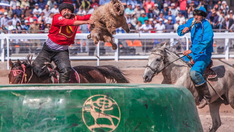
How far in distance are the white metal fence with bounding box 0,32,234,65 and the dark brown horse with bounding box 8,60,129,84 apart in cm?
576

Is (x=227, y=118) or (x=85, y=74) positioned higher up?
(x=85, y=74)

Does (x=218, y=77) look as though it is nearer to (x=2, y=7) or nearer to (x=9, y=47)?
(x=9, y=47)

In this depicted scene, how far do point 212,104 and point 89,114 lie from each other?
669 centimetres

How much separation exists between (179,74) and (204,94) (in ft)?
1.89

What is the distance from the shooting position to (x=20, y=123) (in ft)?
10.9

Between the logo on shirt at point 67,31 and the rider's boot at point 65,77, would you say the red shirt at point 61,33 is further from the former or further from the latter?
the rider's boot at point 65,77

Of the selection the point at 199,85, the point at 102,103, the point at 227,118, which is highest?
the point at 102,103

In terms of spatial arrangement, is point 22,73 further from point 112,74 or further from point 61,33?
point 112,74

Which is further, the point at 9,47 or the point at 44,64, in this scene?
the point at 9,47

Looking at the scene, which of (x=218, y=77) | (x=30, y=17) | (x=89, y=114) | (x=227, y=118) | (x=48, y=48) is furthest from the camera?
(x=30, y=17)

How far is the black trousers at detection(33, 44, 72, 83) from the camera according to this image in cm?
829

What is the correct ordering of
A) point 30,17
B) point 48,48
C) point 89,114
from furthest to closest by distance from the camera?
point 30,17 → point 48,48 → point 89,114

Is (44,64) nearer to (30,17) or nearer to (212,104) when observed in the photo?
(212,104)

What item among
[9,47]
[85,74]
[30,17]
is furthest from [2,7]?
[85,74]
